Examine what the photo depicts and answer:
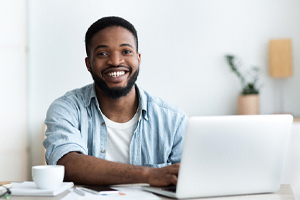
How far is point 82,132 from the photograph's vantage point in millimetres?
1703

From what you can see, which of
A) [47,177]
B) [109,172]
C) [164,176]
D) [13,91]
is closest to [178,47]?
[13,91]

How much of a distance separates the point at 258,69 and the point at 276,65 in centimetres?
17

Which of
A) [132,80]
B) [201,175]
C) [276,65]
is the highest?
[276,65]

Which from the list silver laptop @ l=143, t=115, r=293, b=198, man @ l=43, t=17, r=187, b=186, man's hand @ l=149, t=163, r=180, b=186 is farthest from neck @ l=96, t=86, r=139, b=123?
silver laptop @ l=143, t=115, r=293, b=198

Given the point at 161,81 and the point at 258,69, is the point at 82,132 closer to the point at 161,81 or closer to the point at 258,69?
the point at 161,81

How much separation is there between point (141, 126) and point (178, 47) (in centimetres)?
194

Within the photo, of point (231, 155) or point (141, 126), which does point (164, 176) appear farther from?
point (141, 126)

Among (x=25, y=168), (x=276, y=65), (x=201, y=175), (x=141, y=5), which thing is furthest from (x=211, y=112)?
(x=201, y=175)

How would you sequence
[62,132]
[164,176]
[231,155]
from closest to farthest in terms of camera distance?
[231,155] < [164,176] < [62,132]

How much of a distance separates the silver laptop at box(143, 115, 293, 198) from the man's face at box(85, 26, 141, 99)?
31.1 inches

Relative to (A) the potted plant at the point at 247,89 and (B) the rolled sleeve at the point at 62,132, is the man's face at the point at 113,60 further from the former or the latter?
(A) the potted plant at the point at 247,89

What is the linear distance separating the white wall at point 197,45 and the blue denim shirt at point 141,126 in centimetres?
177

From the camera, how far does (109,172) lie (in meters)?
1.30

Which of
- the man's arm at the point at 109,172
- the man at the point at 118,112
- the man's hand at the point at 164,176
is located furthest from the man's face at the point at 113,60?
the man's hand at the point at 164,176
